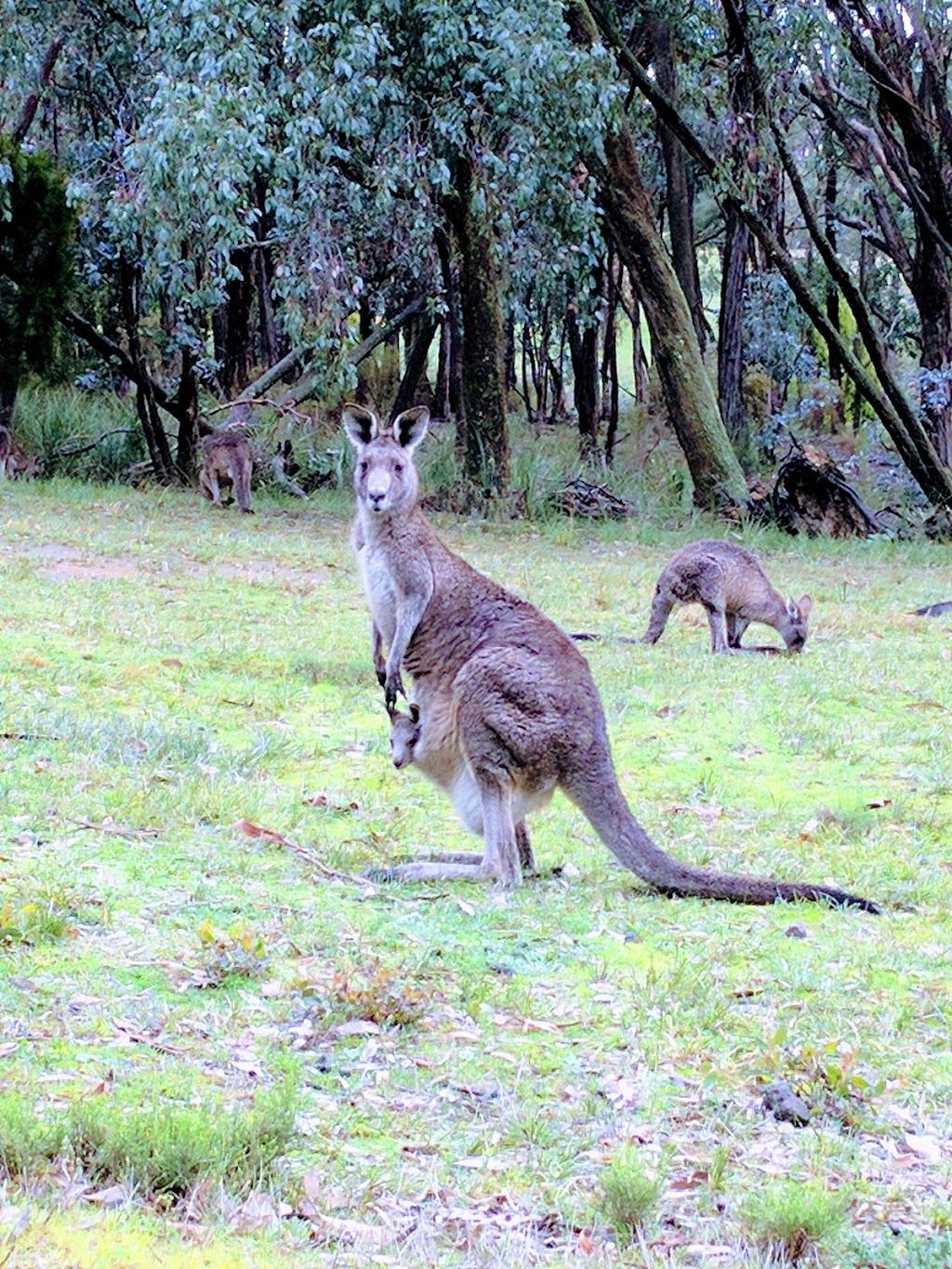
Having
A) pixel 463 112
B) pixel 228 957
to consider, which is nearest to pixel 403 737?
pixel 228 957

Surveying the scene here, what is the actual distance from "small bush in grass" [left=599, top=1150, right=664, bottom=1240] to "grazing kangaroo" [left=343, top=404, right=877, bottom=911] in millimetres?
2088

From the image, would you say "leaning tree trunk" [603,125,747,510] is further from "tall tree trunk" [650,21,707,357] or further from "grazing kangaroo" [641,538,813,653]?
"grazing kangaroo" [641,538,813,653]

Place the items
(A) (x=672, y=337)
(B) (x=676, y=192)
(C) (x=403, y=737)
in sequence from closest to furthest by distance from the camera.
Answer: (C) (x=403, y=737)
(A) (x=672, y=337)
(B) (x=676, y=192)

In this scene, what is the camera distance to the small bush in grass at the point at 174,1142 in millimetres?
3309

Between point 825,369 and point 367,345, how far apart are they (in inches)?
539

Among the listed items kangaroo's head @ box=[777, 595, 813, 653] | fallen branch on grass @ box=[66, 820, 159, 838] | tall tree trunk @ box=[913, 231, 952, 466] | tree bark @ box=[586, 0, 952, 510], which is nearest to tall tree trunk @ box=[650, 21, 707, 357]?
tree bark @ box=[586, 0, 952, 510]

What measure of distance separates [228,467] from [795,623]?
805 cm

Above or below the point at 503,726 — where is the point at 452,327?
above

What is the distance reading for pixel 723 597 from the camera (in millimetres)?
11047

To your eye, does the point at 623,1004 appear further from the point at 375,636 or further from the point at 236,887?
the point at 375,636

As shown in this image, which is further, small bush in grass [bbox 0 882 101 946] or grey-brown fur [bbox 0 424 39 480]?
grey-brown fur [bbox 0 424 39 480]

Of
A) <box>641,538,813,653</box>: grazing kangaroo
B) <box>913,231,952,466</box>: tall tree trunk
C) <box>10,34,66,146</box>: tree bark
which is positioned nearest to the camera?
<box>641,538,813,653</box>: grazing kangaroo

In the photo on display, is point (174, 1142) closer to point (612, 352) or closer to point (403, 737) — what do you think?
point (403, 737)

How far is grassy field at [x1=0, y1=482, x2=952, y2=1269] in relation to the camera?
3.32 metres
